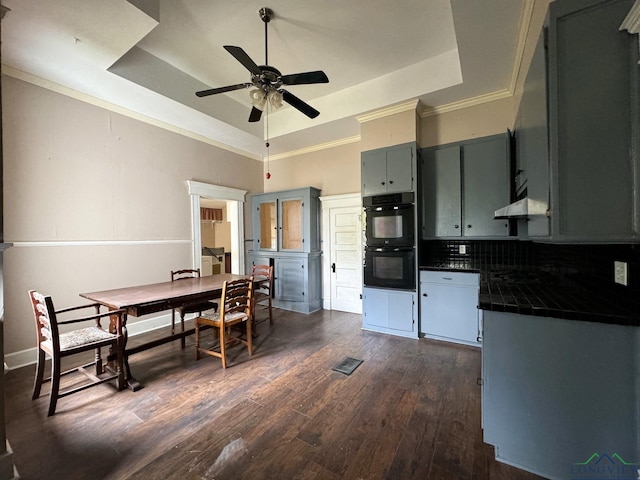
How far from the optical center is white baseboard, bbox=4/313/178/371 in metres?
2.65

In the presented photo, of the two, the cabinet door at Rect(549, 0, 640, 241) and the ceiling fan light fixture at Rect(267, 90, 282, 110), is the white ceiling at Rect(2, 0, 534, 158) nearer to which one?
the ceiling fan light fixture at Rect(267, 90, 282, 110)

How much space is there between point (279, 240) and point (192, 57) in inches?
115

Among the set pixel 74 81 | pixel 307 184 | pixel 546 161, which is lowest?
pixel 546 161

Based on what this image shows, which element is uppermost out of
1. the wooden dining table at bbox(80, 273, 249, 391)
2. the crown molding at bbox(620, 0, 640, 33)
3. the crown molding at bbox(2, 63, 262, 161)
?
the crown molding at bbox(2, 63, 262, 161)

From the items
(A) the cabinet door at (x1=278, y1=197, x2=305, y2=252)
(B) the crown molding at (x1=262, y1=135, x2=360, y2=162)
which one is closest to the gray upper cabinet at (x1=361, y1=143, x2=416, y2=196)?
(B) the crown molding at (x1=262, y1=135, x2=360, y2=162)

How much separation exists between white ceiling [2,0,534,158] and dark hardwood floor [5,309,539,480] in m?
3.06

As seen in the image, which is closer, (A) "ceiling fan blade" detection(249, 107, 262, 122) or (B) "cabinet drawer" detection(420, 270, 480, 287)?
(A) "ceiling fan blade" detection(249, 107, 262, 122)

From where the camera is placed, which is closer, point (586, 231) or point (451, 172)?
point (586, 231)

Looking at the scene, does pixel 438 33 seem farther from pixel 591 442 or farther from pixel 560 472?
pixel 560 472

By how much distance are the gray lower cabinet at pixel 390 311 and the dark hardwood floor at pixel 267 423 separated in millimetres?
590

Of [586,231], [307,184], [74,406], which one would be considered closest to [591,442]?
[586,231]

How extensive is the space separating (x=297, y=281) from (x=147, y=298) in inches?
102

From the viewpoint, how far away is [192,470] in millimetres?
1489

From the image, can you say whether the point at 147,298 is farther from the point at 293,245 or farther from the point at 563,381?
the point at 563,381
